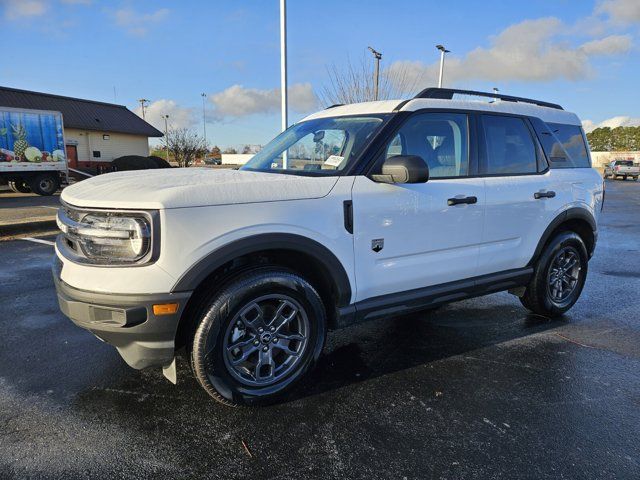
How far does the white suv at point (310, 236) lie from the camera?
250 cm

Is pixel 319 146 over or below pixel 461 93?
below

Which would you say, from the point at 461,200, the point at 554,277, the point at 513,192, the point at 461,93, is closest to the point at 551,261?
the point at 554,277

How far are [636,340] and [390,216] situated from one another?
2.74 metres

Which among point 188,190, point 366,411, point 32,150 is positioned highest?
point 32,150

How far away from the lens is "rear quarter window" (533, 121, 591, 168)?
4355mm

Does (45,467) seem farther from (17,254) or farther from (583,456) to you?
(17,254)

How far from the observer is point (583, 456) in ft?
8.05

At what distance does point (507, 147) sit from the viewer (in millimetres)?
4031

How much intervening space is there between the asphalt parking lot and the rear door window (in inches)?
60.0

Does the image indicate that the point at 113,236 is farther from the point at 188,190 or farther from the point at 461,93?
the point at 461,93

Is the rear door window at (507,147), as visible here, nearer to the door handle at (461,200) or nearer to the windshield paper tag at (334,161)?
the door handle at (461,200)

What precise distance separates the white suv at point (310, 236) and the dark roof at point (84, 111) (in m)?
→ 27.4

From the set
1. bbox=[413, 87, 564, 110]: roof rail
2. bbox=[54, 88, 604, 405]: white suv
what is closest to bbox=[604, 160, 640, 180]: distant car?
bbox=[413, 87, 564, 110]: roof rail

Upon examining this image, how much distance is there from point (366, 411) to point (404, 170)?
1562mm
